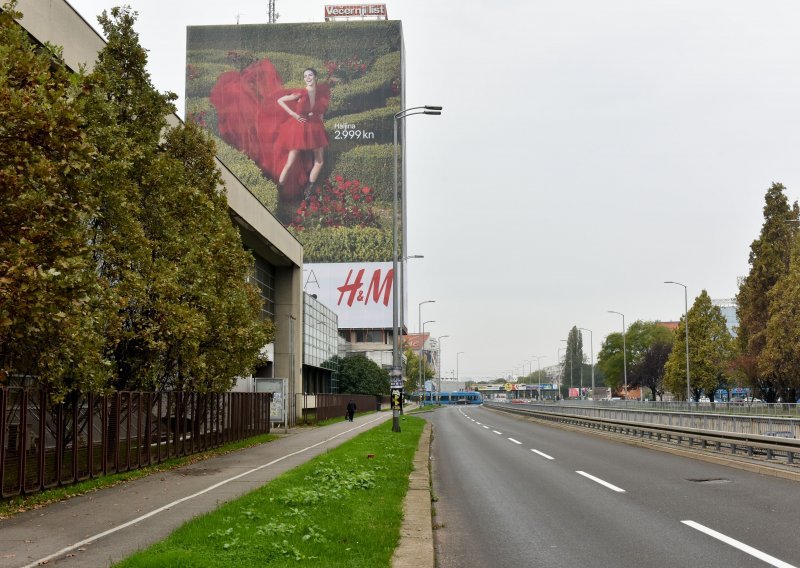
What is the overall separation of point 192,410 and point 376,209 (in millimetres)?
106653

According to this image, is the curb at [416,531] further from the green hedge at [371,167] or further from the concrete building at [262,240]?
the green hedge at [371,167]

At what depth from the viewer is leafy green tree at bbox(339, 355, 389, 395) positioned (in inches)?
3408

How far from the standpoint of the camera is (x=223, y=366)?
81.3 feet

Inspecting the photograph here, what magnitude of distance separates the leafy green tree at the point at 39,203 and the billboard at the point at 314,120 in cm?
11240

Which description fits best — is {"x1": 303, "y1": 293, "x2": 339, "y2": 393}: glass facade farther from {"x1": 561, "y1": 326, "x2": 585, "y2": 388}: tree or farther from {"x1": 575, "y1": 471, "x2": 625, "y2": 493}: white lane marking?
{"x1": 561, "y1": 326, "x2": 585, "y2": 388}: tree

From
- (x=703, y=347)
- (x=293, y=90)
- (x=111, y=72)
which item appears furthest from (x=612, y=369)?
(x=111, y=72)

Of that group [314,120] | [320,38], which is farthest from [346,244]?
[320,38]

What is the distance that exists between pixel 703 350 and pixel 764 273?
2294cm

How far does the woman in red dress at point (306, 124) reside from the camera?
435ft

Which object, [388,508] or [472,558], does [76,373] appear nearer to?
[388,508]

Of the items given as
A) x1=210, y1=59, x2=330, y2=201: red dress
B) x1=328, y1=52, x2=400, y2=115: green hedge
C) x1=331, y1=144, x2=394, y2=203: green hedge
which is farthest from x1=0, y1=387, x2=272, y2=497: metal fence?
x1=328, y1=52, x2=400, y2=115: green hedge

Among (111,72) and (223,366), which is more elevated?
(111,72)

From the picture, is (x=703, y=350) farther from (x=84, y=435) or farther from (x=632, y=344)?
(x=84, y=435)

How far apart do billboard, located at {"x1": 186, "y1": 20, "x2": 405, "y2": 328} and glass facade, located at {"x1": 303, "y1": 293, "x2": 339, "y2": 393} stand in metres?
47.9
